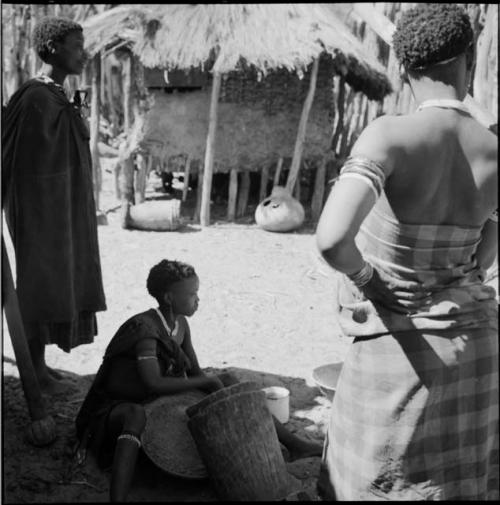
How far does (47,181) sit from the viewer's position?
135 inches

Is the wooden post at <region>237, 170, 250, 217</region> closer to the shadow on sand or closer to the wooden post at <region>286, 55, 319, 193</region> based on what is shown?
the wooden post at <region>286, 55, 319, 193</region>

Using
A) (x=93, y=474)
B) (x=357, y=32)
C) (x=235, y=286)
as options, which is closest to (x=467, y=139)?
(x=93, y=474)

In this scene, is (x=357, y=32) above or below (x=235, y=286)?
above

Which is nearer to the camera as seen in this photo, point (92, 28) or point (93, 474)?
point (93, 474)

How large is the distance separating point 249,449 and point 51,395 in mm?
1595

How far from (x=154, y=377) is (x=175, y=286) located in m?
0.43

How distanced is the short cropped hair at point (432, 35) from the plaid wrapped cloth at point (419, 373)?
423mm

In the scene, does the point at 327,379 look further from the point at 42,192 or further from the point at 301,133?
the point at 301,133

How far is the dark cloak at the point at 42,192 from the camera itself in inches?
133

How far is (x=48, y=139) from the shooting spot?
11.2 ft

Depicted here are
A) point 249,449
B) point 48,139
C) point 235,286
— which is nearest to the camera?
point 249,449

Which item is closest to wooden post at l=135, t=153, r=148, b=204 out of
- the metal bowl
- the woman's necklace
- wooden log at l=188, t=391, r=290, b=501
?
the metal bowl

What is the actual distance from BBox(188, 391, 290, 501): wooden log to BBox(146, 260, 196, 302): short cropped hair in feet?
2.28

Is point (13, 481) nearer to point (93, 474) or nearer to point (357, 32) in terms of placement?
point (93, 474)
